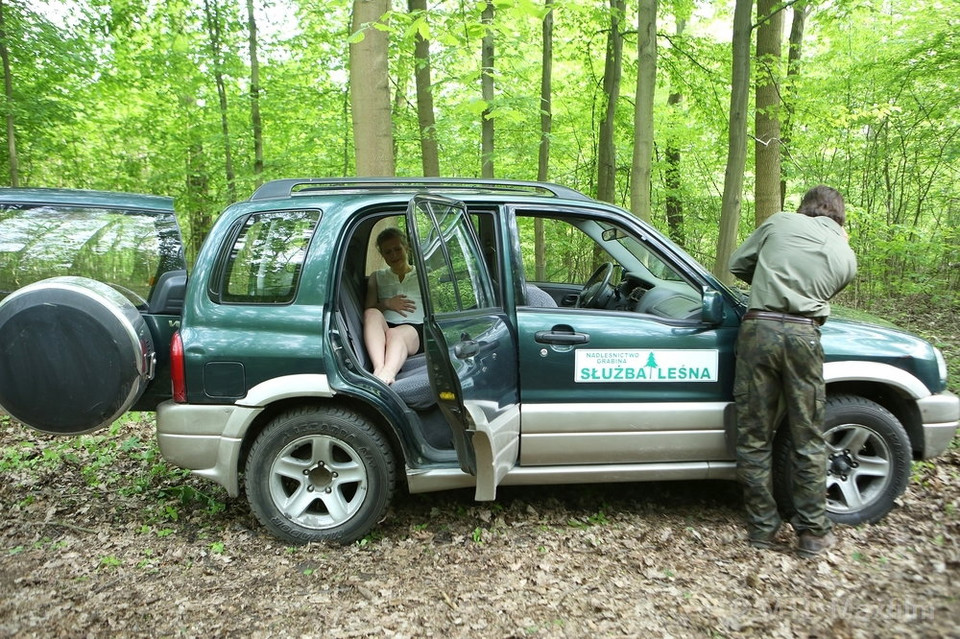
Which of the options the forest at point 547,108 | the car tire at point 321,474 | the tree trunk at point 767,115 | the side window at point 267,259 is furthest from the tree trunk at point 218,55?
the car tire at point 321,474

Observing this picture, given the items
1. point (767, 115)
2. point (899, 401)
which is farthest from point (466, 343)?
point (767, 115)

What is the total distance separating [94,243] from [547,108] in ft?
27.4

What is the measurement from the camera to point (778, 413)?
12.2 feet

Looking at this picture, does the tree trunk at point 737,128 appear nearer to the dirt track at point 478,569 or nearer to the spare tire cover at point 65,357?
the dirt track at point 478,569

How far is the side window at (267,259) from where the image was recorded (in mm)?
3697

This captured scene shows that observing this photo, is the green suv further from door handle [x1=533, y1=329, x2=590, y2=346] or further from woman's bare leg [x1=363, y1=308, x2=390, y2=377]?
woman's bare leg [x1=363, y1=308, x2=390, y2=377]

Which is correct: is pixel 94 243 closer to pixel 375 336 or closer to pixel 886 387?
pixel 375 336

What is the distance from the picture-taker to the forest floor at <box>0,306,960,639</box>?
9.53ft

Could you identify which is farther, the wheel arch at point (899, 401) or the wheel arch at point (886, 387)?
the wheel arch at point (899, 401)

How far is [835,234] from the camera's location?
3.70 m

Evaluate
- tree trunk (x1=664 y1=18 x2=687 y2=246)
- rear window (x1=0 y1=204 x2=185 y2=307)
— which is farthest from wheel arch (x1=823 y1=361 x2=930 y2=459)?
tree trunk (x1=664 y1=18 x2=687 y2=246)

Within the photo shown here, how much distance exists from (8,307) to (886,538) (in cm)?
493

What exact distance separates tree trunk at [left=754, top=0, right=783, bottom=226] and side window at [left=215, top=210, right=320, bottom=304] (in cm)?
547

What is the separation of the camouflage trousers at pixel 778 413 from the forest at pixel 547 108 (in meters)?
3.69
